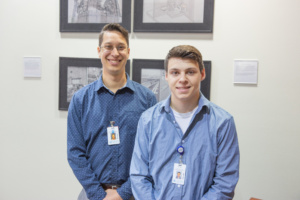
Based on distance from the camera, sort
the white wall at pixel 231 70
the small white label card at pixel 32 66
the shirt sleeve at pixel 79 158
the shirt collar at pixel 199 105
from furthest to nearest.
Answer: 1. the small white label card at pixel 32 66
2. the white wall at pixel 231 70
3. the shirt sleeve at pixel 79 158
4. the shirt collar at pixel 199 105

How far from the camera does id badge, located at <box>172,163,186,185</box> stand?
1475 millimetres

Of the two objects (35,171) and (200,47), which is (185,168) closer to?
(200,47)

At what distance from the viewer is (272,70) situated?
7.41 feet

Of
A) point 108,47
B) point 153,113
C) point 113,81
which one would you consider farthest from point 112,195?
point 108,47

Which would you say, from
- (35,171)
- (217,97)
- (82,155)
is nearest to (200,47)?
(217,97)

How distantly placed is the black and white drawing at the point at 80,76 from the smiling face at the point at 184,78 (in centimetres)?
120

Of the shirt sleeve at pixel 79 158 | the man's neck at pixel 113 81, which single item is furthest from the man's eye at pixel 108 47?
the shirt sleeve at pixel 79 158

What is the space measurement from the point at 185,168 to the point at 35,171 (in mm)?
1939

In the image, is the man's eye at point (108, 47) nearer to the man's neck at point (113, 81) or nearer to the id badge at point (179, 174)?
the man's neck at point (113, 81)

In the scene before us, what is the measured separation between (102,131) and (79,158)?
23 cm

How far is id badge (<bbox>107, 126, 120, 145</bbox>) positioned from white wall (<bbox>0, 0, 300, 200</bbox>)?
36.3 inches

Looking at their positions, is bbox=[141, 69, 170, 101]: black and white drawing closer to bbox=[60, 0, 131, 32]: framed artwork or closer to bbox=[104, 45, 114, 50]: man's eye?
bbox=[60, 0, 131, 32]: framed artwork

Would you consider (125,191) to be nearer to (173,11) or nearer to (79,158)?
(79,158)

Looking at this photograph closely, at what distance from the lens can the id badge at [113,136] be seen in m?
1.79
